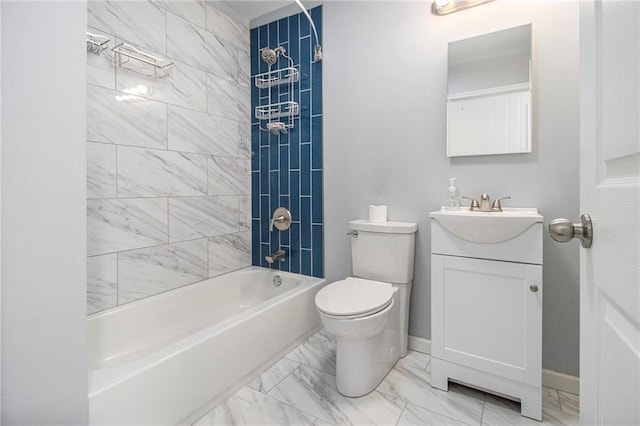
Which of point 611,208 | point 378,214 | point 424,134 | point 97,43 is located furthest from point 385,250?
point 97,43

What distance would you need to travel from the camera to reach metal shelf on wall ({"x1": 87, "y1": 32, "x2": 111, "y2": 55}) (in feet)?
5.36

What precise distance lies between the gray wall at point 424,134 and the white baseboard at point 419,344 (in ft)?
0.13

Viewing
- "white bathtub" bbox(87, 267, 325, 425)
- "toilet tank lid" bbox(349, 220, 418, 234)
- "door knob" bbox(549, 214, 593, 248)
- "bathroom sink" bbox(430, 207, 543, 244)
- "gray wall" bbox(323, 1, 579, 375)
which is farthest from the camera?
"toilet tank lid" bbox(349, 220, 418, 234)

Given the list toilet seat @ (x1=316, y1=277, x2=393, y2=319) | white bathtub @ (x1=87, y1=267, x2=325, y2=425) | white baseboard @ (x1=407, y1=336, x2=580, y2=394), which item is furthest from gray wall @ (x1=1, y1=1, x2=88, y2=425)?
white baseboard @ (x1=407, y1=336, x2=580, y2=394)

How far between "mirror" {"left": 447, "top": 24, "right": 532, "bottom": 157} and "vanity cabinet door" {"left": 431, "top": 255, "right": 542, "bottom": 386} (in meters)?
0.70

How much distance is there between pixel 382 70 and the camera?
2184 millimetres

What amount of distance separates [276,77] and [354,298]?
6.15ft

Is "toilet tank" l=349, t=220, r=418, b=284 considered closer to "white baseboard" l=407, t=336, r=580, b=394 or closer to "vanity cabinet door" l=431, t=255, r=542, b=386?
"vanity cabinet door" l=431, t=255, r=542, b=386

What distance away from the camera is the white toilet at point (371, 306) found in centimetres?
162

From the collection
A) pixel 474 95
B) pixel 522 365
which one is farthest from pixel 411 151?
pixel 522 365

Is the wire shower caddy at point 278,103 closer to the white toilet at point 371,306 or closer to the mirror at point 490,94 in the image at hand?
the white toilet at point 371,306

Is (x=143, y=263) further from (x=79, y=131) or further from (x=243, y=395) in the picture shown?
(x=79, y=131)

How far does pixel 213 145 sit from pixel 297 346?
62.6 inches

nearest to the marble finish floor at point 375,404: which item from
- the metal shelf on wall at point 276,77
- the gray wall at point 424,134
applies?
the gray wall at point 424,134
